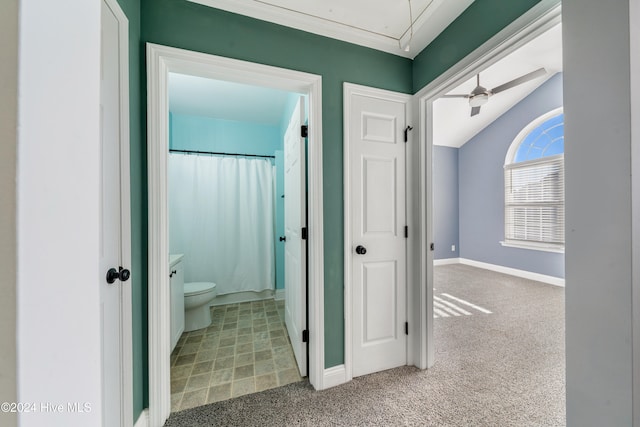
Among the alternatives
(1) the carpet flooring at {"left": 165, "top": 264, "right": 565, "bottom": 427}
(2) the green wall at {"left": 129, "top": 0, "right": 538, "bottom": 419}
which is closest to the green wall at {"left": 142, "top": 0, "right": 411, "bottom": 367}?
(2) the green wall at {"left": 129, "top": 0, "right": 538, "bottom": 419}

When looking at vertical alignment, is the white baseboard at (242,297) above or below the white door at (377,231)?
below

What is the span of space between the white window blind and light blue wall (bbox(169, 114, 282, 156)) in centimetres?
443

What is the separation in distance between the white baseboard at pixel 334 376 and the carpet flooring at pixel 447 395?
0.03 m

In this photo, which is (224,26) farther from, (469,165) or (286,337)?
(469,165)

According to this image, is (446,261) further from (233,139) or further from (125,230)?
(125,230)

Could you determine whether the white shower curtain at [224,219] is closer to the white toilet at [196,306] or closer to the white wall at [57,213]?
the white toilet at [196,306]

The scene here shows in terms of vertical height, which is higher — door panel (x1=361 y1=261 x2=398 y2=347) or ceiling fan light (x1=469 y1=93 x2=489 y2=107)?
ceiling fan light (x1=469 y1=93 x2=489 y2=107)

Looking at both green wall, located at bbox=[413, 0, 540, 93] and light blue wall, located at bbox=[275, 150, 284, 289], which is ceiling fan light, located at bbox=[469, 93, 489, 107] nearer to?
green wall, located at bbox=[413, 0, 540, 93]

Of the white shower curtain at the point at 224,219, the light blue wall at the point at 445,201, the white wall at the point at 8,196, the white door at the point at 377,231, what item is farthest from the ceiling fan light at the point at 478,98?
the white wall at the point at 8,196

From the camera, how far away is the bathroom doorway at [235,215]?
201cm

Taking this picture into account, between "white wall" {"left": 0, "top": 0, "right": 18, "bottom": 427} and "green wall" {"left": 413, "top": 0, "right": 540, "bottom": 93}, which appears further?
"green wall" {"left": 413, "top": 0, "right": 540, "bottom": 93}

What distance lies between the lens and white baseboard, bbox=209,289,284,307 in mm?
3041

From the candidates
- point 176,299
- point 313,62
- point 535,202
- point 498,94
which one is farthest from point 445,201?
point 176,299

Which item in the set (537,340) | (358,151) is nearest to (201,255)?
(358,151)
